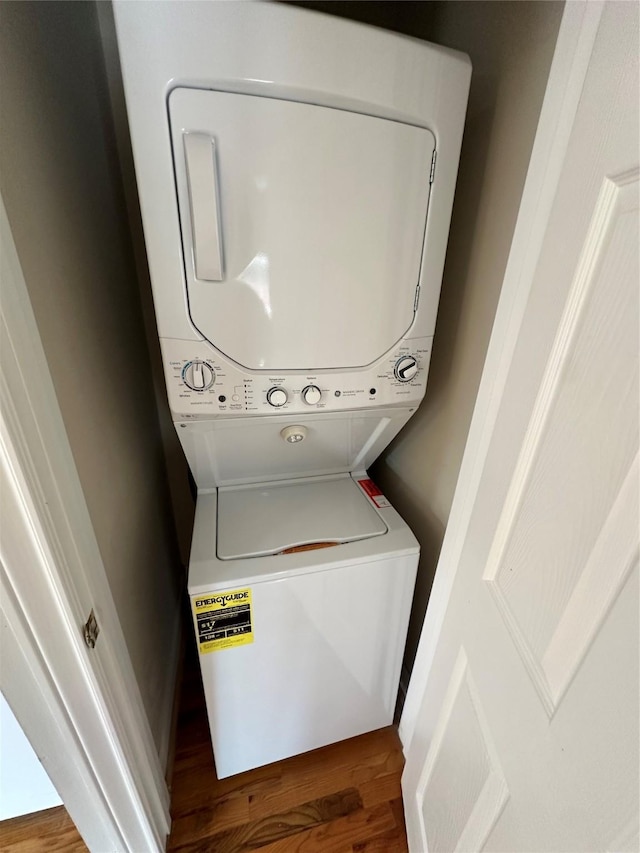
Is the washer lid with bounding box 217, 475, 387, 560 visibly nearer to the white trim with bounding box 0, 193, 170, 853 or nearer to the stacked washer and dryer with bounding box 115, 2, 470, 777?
the stacked washer and dryer with bounding box 115, 2, 470, 777

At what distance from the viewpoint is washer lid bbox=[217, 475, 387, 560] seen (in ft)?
3.21

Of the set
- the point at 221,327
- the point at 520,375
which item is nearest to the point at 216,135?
the point at 221,327


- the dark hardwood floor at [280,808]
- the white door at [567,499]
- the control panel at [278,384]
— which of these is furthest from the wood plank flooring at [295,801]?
the control panel at [278,384]

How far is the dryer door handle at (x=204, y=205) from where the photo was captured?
64cm

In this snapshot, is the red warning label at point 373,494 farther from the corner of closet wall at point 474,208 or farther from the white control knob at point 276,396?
the white control knob at point 276,396

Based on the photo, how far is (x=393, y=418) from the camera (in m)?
1.05

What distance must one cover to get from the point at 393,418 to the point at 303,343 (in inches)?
13.7

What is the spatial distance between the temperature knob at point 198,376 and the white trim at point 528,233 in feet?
1.72

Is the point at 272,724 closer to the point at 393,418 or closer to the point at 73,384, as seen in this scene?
the point at 393,418

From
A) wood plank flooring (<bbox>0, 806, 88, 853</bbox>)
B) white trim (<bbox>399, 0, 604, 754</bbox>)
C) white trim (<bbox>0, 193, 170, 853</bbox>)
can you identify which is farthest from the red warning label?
wood plank flooring (<bbox>0, 806, 88, 853</bbox>)

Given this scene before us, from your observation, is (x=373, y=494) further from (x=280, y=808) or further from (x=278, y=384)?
(x=280, y=808)

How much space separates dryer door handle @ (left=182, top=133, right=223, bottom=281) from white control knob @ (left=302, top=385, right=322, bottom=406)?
0.28 meters

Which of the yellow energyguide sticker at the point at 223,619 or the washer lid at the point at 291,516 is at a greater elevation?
the washer lid at the point at 291,516

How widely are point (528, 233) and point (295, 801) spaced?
5.09ft
